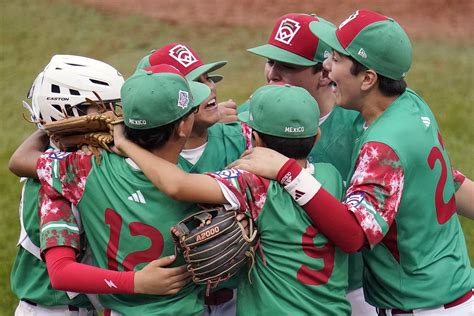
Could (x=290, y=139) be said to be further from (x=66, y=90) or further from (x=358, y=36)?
(x=66, y=90)

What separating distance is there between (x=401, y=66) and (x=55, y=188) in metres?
1.78

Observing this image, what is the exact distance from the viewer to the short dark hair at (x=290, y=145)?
467cm

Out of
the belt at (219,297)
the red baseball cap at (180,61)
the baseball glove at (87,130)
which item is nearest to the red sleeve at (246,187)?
the baseball glove at (87,130)

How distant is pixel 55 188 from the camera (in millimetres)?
4746

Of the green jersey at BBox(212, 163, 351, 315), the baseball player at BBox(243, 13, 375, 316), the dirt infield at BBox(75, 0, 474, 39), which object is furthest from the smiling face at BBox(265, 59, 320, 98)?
the dirt infield at BBox(75, 0, 474, 39)

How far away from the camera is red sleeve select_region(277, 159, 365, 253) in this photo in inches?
178

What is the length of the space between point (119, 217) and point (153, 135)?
42 centimetres

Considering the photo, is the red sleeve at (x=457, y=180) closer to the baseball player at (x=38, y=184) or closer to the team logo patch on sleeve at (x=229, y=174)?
the team logo patch on sleeve at (x=229, y=174)

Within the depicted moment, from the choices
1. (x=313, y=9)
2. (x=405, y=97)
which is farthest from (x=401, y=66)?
(x=313, y=9)

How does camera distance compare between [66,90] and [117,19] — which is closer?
[66,90]

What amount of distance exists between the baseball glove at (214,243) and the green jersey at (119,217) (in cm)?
19

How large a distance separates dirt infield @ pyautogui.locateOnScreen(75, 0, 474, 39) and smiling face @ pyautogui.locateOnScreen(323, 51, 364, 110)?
9650mm

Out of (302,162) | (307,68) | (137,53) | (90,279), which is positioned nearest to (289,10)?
(137,53)

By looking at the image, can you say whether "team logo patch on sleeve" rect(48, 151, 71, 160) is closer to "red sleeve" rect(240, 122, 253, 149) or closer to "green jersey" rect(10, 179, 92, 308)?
"green jersey" rect(10, 179, 92, 308)
